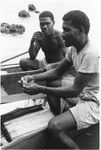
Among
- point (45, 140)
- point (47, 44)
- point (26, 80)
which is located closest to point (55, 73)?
point (26, 80)

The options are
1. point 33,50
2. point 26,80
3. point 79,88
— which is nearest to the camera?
point 79,88

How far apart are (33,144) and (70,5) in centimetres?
828

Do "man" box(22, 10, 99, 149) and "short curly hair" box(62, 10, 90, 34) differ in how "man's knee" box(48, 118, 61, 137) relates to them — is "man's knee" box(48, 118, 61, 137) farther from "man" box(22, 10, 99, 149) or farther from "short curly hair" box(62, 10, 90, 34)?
"short curly hair" box(62, 10, 90, 34)

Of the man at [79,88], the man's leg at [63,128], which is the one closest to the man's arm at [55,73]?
the man at [79,88]

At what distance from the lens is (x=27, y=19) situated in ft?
29.9

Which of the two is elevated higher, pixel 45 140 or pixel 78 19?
pixel 78 19

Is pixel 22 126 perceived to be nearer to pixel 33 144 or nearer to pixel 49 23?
pixel 33 144

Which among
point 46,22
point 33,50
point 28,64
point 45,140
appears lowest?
point 45,140

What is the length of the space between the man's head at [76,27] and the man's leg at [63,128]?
62cm

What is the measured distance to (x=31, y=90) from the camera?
2.59 metres

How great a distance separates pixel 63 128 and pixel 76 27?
819mm

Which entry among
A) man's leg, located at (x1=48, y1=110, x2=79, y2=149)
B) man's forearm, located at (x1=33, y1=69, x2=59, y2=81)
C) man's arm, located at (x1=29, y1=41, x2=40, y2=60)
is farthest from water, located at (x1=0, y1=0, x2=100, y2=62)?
man's leg, located at (x1=48, y1=110, x2=79, y2=149)

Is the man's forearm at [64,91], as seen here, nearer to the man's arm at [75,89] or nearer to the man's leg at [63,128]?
the man's arm at [75,89]

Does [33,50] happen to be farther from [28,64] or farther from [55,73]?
[55,73]
